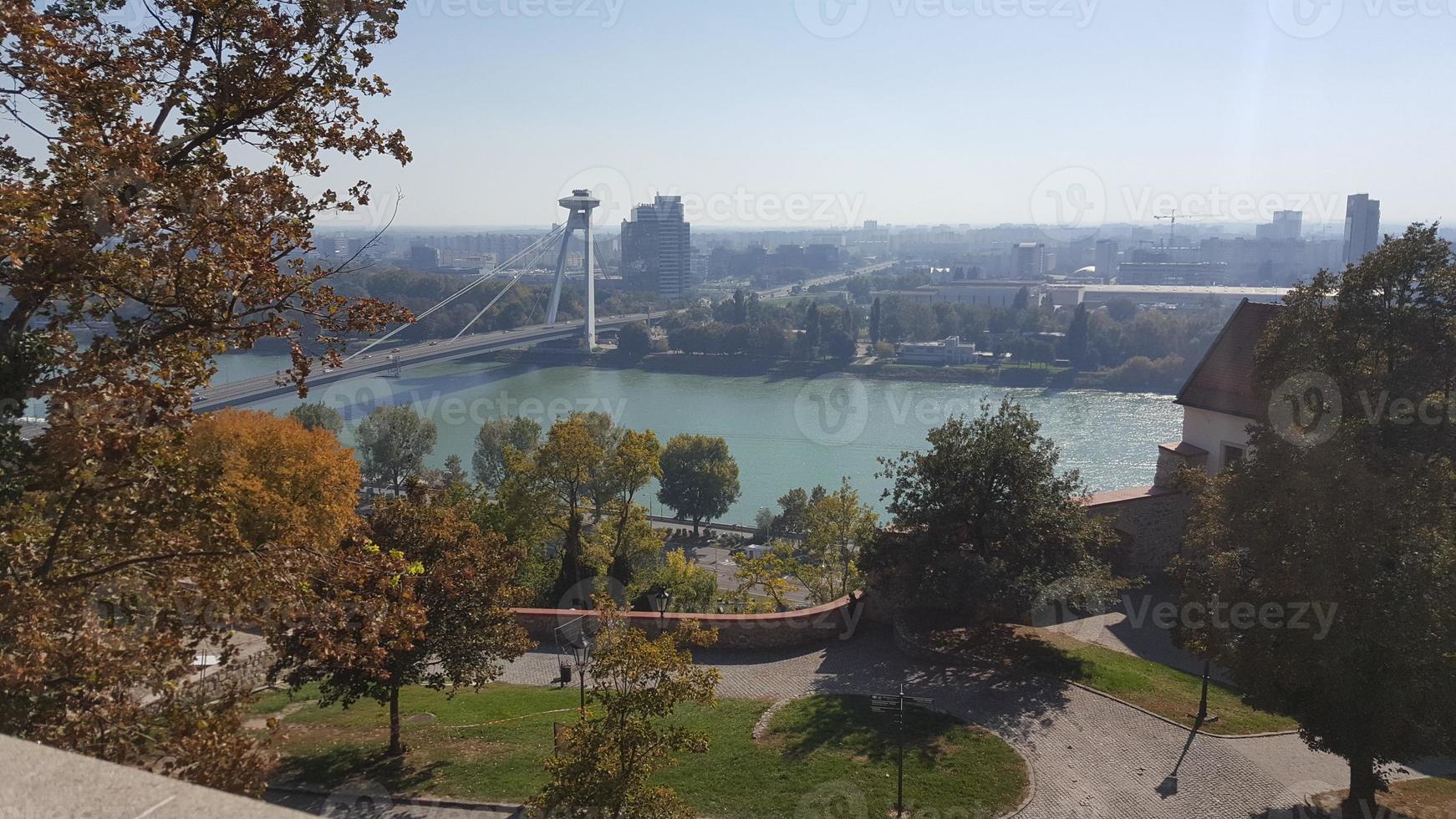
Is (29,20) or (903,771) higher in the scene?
(29,20)

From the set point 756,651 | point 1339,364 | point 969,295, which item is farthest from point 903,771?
point 969,295

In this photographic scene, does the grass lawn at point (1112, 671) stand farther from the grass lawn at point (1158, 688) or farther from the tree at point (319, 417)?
the tree at point (319, 417)

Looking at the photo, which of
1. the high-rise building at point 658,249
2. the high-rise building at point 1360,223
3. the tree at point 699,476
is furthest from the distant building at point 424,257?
the high-rise building at point 1360,223

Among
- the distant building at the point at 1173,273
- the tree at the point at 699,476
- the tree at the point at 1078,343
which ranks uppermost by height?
the distant building at the point at 1173,273

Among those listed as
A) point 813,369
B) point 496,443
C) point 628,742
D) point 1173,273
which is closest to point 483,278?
point 813,369

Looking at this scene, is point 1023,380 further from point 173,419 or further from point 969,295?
point 173,419

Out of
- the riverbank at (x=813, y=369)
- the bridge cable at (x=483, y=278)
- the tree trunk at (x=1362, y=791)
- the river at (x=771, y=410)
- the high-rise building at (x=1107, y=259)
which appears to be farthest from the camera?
the high-rise building at (x=1107, y=259)
